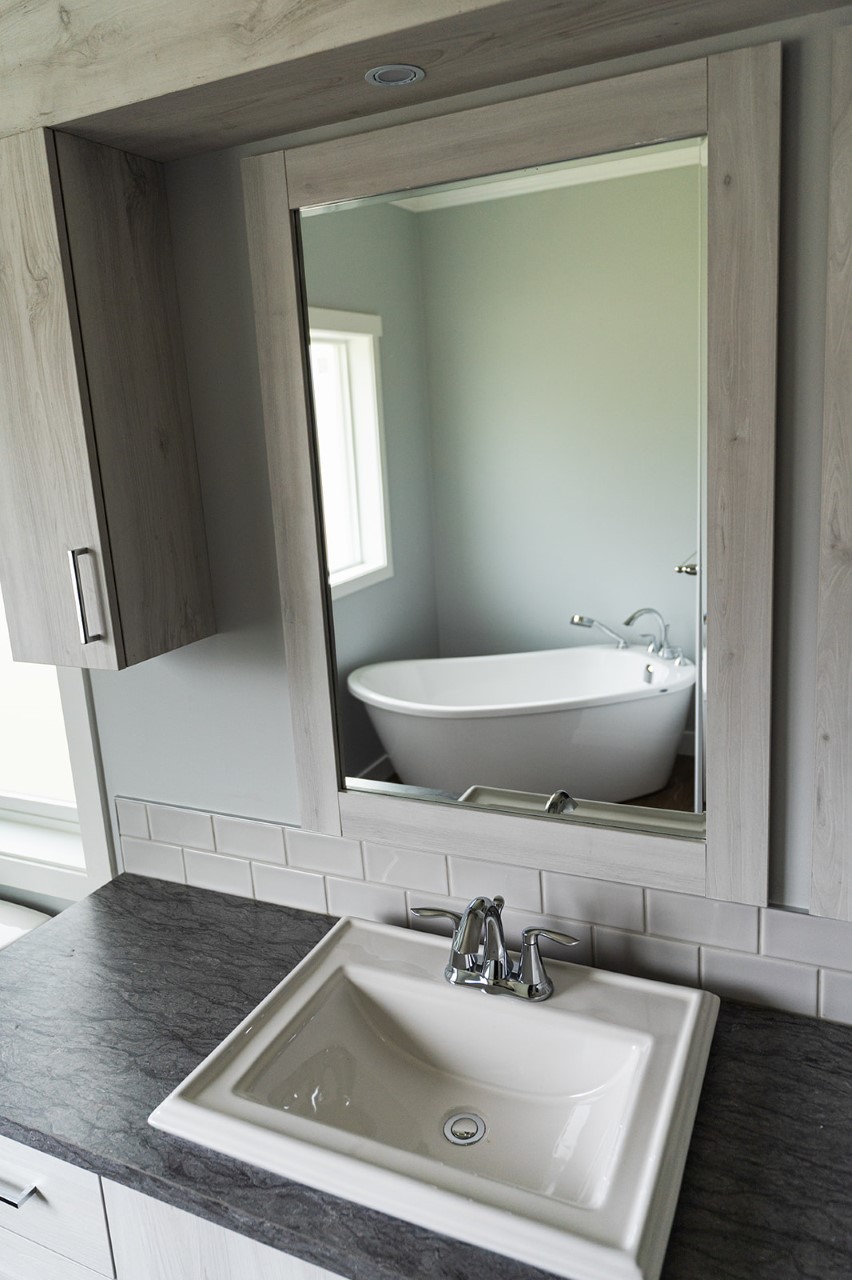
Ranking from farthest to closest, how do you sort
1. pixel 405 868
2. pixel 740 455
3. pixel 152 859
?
1. pixel 152 859
2. pixel 405 868
3. pixel 740 455

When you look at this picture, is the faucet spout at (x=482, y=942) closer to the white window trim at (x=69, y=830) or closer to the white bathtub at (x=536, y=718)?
the white bathtub at (x=536, y=718)

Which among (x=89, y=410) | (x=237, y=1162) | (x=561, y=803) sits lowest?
(x=237, y=1162)

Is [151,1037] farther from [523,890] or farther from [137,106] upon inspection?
[137,106]

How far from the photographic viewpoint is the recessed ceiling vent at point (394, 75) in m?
1.10

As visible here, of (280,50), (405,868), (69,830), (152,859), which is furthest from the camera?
(69,830)

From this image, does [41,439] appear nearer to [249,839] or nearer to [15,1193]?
[249,839]

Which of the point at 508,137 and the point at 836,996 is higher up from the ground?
the point at 508,137

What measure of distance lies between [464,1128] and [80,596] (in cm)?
87

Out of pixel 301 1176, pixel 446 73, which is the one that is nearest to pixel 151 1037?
pixel 301 1176

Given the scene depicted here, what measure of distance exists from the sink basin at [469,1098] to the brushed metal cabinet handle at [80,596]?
1.83ft

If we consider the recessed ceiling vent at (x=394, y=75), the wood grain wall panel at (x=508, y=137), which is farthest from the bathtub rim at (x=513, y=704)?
the recessed ceiling vent at (x=394, y=75)

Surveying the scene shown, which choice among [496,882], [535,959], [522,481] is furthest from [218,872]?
[522,481]

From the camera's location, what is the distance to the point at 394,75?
1128 millimetres

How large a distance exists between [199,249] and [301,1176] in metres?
1.24
